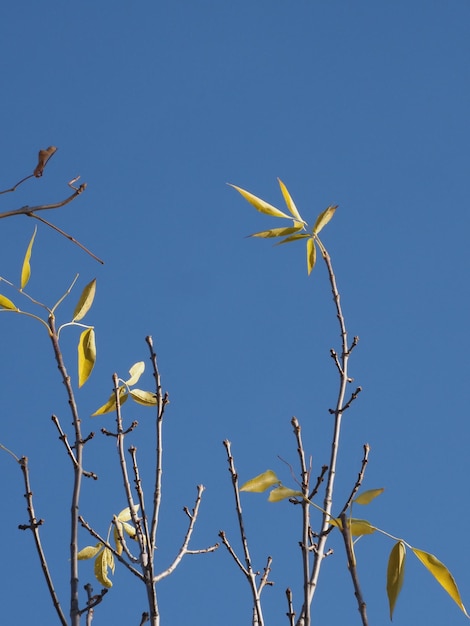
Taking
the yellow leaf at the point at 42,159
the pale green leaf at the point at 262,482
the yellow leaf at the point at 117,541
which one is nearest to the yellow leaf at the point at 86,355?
the pale green leaf at the point at 262,482

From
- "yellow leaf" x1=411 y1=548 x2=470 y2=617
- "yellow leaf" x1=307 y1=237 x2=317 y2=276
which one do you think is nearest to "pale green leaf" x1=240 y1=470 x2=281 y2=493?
"yellow leaf" x1=411 y1=548 x2=470 y2=617

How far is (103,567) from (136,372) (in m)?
0.53

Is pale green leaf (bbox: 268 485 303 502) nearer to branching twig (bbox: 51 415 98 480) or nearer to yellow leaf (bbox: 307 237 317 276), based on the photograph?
branching twig (bbox: 51 415 98 480)

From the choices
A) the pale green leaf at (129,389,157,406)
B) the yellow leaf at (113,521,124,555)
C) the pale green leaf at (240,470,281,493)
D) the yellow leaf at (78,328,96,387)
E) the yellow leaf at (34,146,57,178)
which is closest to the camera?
the yellow leaf at (34,146,57,178)

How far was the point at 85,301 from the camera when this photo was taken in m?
1.74

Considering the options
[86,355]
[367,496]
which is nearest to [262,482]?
[367,496]

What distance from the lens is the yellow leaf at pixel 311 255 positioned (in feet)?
6.67

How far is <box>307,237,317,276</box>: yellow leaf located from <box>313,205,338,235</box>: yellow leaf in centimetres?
3

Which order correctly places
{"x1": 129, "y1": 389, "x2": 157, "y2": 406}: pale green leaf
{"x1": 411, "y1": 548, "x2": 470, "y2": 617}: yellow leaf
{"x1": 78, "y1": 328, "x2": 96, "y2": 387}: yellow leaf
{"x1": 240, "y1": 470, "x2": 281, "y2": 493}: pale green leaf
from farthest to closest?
1. {"x1": 129, "y1": 389, "x2": 157, "y2": 406}: pale green leaf
2. {"x1": 78, "y1": 328, "x2": 96, "y2": 387}: yellow leaf
3. {"x1": 240, "y1": 470, "x2": 281, "y2": 493}: pale green leaf
4. {"x1": 411, "y1": 548, "x2": 470, "y2": 617}: yellow leaf

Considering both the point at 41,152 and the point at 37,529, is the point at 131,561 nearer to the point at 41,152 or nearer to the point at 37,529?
the point at 37,529

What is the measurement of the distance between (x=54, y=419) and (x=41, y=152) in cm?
96

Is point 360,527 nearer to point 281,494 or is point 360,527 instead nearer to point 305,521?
point 281,494

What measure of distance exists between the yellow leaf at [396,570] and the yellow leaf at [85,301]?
32.7 inches

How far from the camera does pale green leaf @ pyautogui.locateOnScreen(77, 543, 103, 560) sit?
6.76 ft
